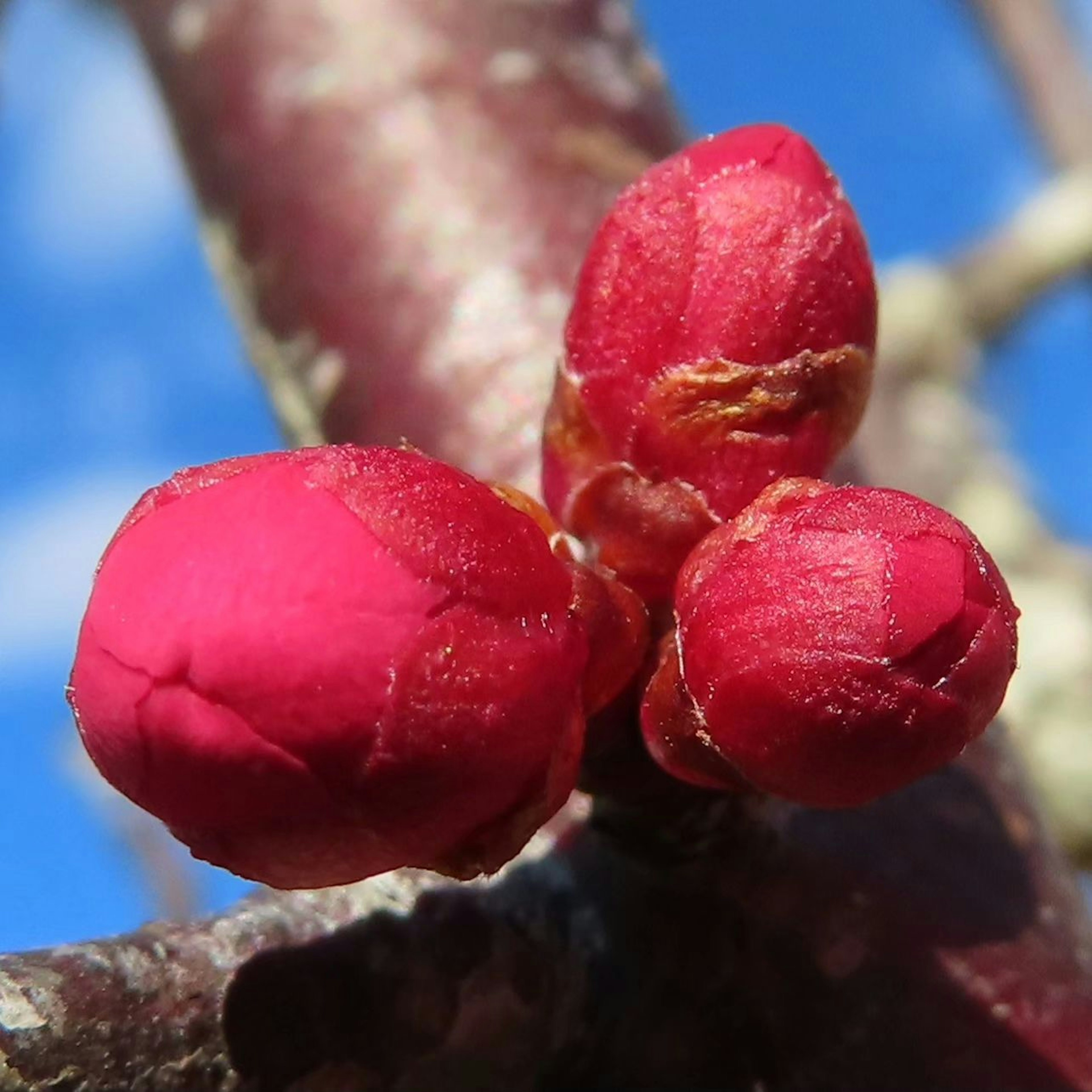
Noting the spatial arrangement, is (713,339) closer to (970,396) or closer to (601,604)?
(601,604)

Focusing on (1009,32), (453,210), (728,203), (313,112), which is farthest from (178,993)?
(1009,32)

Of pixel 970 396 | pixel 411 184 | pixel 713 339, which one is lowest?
pixel 713 339

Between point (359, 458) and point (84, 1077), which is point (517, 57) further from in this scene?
point (84, 1077)

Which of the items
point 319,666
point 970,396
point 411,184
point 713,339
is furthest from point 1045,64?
point 319,666

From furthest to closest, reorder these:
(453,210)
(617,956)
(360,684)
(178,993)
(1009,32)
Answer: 1. (1009,32)
2. (453,210)
3. (617,956)
4. (178,993)
5. (360,684)

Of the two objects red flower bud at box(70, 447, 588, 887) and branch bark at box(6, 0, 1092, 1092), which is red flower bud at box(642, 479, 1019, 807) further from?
branch bark at box(6, 0, 1092, 1092)

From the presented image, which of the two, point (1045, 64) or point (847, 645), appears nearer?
point (847, 645)
